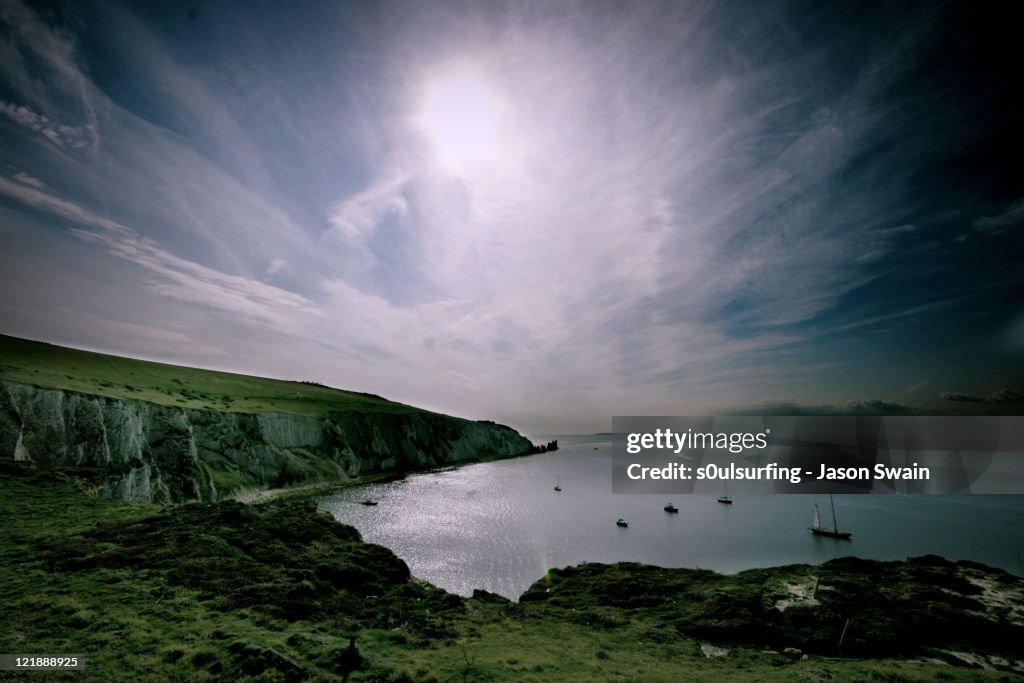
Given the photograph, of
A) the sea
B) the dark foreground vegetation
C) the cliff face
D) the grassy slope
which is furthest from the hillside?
the sea

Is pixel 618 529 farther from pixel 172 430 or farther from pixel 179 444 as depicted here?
pixel 172 430

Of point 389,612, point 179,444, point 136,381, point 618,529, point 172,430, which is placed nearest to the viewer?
point 389,612

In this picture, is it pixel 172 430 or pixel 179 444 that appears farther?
pixel 172 430

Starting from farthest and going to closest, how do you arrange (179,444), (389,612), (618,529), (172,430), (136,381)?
(136,381) → (618,529) → (172,430) → (179,444) → (389,612)

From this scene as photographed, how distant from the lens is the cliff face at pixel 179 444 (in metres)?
→ 37.8

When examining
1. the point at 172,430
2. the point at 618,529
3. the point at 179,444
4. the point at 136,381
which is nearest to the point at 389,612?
the point at 179,444

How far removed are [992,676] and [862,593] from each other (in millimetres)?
10377

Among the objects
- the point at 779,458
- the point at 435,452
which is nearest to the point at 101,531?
the point at 435,452

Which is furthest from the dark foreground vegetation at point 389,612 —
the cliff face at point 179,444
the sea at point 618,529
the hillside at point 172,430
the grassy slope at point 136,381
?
the grassy slope at point 136,381

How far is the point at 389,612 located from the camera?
20953 mm

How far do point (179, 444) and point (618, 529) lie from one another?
68441mm

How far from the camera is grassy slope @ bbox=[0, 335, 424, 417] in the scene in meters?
47.9

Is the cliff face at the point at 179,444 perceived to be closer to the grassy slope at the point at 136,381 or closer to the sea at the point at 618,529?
the grassy slope at the point at 136,381

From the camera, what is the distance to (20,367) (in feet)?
149
